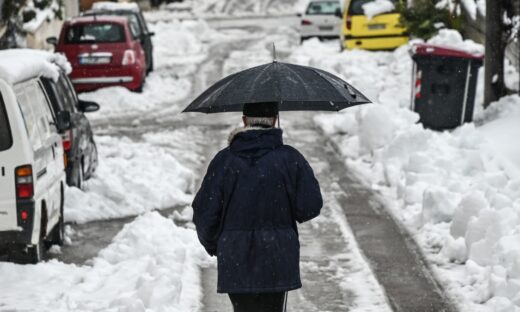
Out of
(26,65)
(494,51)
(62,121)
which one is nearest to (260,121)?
(26,65)

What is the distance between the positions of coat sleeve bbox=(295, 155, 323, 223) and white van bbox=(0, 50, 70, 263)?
4.13 metres

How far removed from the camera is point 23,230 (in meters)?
8.79

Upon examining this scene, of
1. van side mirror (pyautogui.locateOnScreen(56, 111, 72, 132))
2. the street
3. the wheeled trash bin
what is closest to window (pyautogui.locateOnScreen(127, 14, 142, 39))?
the street

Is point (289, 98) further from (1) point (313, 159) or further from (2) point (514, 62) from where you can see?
(2) point (514, 62)

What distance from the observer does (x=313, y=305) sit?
8.34 metres

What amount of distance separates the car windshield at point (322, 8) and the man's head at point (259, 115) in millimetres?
28726

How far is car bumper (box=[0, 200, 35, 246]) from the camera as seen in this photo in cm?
879

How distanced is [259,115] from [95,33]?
1702 cm

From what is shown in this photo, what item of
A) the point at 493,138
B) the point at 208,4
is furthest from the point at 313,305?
the point at 208,4

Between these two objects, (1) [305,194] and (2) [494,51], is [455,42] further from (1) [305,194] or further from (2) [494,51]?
(1) [305,194]

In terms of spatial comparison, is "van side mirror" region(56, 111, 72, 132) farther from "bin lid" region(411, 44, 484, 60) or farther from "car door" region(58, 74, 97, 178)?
"bin lid" region(411, 44, 484, 60)

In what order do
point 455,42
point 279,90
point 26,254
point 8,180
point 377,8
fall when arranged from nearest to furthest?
1. point 279,90
2. point 8,180
3. point 26,254
4. point 455,42
5. point 377,8

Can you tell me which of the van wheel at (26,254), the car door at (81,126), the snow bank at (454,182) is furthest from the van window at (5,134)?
the snow bank at (454,182)

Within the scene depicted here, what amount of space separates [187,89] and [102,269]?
15509mm
